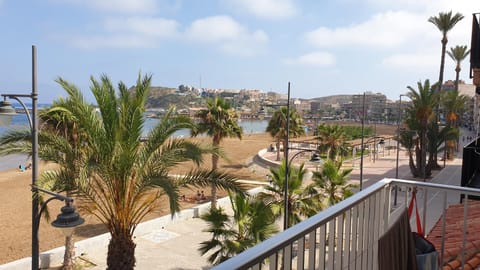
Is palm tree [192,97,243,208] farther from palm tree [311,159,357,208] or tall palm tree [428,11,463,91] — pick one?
tall palm tree [428,11,463,91]

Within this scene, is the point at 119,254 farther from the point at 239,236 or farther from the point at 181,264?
the point at 181,264

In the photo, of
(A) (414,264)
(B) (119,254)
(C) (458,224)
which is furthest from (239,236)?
(A) (414,264)

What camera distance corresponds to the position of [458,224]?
5.54 meters

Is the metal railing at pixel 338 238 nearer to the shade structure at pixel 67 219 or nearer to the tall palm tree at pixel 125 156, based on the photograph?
the shade structure at pixel 67 219

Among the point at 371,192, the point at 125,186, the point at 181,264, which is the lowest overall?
the point at 181,264

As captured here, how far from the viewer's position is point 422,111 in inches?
1076

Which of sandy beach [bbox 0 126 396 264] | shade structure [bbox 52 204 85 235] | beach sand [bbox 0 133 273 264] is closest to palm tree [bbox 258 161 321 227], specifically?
sandy beach [bbox 0 126 396 264]

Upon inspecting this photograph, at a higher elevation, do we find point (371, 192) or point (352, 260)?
point (371, 192)

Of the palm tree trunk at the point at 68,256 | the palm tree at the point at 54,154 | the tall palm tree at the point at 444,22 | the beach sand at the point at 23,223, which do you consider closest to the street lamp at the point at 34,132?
the palm tree at the point at 54,154

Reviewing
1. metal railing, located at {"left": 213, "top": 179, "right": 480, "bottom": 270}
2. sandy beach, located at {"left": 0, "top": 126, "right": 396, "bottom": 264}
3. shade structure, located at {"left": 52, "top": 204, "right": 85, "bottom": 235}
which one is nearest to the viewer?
metal railing, located at {"left": 213, "top": 179, "right": 480, "bottom": 270}

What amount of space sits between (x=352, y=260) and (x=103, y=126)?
671cm

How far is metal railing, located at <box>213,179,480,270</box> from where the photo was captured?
Answer: 151cm

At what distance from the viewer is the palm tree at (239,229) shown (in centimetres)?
832

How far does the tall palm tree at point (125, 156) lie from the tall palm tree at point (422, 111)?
74.7 feet
